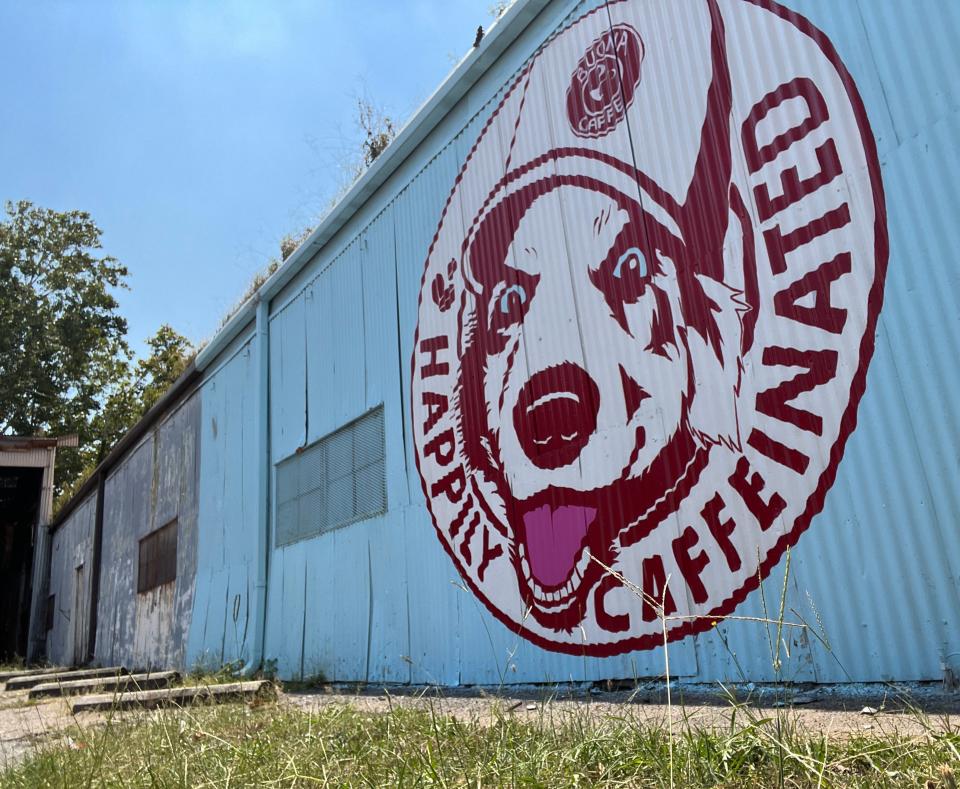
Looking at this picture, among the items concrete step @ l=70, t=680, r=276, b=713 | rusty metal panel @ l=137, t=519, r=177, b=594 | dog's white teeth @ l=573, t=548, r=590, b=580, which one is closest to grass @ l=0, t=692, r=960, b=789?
dog's white teeth @ l=573, t=548, r=590, b=580

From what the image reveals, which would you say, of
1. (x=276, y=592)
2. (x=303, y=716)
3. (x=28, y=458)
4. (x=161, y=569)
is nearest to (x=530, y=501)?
(x=303, y=716)

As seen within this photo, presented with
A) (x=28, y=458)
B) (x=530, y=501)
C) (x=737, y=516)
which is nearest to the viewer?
(x=737, y=516)

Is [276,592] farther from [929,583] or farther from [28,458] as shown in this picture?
[28,458]

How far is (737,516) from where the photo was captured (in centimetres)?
436

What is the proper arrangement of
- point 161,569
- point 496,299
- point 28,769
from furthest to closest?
point 161,569 → point 496,299 → point 28,769

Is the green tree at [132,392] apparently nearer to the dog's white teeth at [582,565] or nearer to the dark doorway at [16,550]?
the dark doorway at [16,550]

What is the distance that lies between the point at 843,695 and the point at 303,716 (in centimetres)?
259

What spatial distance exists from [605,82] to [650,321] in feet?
5.68

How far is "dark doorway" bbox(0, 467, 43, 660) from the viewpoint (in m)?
25.1

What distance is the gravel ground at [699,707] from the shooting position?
2.80 m

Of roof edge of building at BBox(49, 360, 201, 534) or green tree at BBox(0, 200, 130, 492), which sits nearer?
roof edge of building at BBox(49, 360, 201, 534)

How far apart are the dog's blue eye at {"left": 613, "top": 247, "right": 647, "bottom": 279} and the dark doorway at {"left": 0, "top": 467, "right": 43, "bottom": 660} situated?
22.2m

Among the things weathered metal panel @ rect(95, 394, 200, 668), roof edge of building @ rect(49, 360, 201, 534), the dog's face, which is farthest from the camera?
roof edge of building @ rect(49, 360, 201, 534)

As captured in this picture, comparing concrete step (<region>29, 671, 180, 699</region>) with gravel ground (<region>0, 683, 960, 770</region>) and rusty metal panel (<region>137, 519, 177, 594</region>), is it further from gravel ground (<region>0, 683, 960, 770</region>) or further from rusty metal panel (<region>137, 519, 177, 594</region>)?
rusty metal panel (<region>137, 519, 177, 594</region>)
